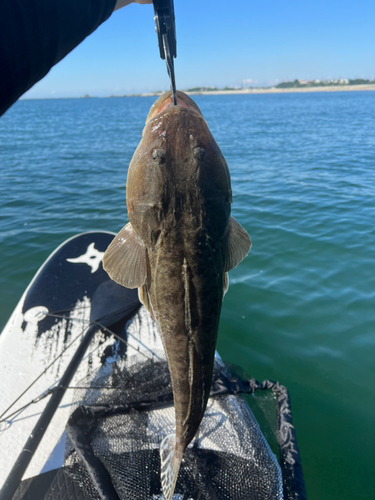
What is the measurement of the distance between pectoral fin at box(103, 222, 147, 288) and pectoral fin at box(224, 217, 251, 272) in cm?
58

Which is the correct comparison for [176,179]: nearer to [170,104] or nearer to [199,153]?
[199,153]

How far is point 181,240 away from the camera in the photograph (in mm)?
2062

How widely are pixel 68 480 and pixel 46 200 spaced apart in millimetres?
12211

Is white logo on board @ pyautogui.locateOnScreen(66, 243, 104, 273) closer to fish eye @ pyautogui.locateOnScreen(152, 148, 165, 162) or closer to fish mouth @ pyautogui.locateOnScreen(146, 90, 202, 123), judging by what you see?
fish mouth @ pyautogui.locateOnScreen(146, 90, 202, 123)

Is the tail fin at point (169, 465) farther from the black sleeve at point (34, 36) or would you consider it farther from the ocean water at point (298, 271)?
the black sleeve at point (34, 36)

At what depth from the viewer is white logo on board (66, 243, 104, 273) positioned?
18.6 feet

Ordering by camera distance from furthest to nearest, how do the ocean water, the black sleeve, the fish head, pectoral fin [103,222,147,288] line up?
the ocean water
pectoral fin [103,222,147,288]
the fish head
the black sleeve

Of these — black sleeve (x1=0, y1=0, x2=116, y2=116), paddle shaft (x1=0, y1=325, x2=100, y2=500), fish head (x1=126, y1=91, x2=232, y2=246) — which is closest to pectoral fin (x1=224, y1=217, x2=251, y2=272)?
fish head (x1=126, y1=91, x2=232, y2=246)

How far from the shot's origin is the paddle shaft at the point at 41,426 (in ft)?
9.14

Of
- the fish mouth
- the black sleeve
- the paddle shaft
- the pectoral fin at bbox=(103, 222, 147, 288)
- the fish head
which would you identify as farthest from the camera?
the paddle shaft

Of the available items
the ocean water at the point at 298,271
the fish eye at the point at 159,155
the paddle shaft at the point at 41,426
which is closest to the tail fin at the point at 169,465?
the paddle shaft at the point at 41,426

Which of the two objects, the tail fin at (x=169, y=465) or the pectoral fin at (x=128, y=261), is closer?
the pectoral fin at (x=128, y=261)

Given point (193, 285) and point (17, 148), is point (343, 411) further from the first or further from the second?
point (17, 148)

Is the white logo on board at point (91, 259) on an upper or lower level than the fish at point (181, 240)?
lower
